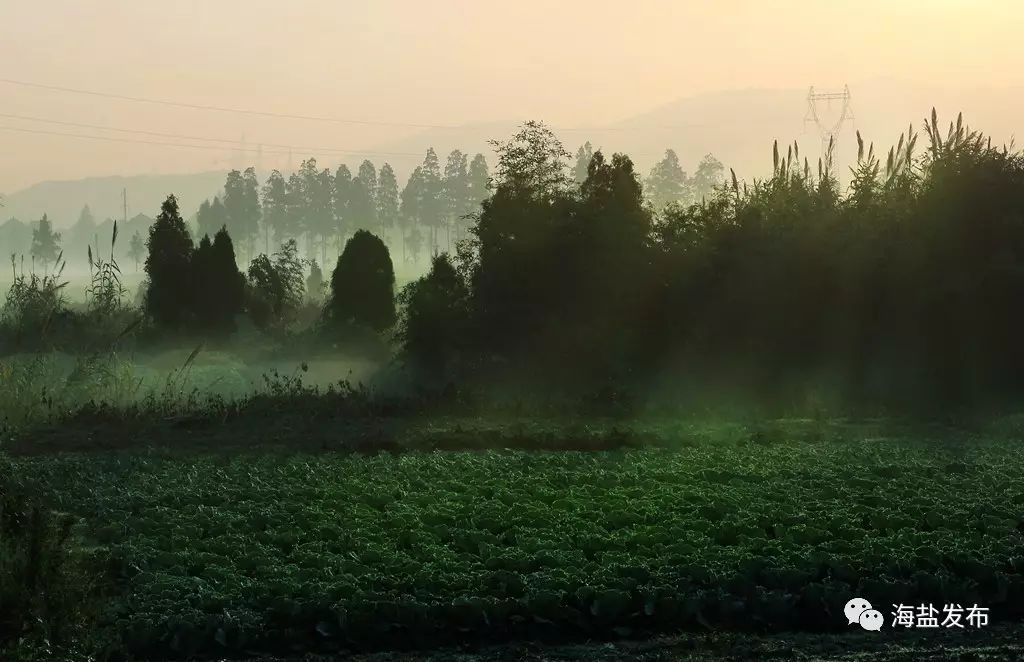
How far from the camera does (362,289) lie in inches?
893

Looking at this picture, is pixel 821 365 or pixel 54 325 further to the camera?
pixel 54 325

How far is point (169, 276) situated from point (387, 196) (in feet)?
232

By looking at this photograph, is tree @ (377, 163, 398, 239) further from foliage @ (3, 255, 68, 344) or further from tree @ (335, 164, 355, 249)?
foliage @ (3, 255, 68, 344)

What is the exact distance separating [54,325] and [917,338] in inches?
647

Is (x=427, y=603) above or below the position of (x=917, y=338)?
below

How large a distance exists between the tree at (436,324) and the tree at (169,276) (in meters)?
5.89

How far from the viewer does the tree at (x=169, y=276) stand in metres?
22.5

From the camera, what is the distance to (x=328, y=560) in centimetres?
730

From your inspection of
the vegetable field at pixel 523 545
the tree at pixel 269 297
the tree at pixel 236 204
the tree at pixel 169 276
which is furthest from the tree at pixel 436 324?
the tree at pixel 236 204

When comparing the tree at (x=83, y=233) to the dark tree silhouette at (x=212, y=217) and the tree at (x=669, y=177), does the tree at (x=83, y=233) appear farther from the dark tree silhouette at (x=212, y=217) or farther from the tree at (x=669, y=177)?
the tree at (x=669, y=177)

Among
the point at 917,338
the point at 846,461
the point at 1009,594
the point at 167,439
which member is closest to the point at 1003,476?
the point at 846,461

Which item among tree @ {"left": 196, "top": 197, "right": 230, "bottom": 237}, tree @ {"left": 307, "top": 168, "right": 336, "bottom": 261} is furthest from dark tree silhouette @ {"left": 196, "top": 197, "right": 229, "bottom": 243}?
tree @ {"left": 307, "top": 168, "right": 336, "bottom": 261}

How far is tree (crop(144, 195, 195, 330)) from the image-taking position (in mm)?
22500

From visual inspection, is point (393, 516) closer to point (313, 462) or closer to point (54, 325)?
point (313, 462)
